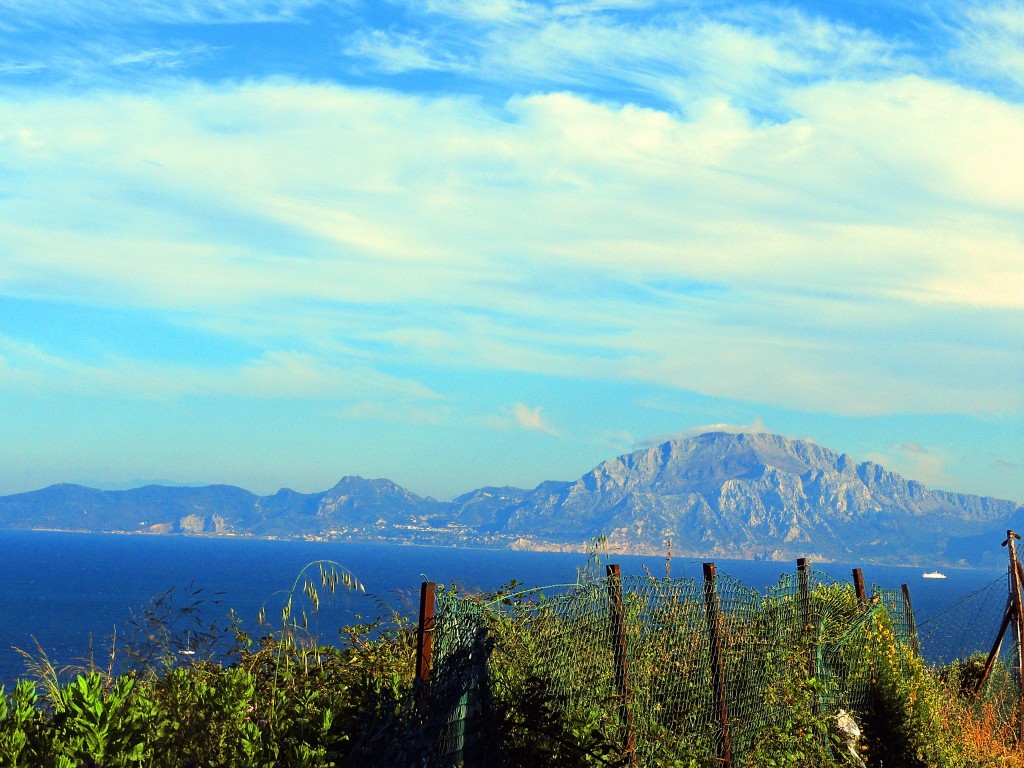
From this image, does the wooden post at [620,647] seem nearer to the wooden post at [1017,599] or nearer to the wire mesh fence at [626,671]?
the wire mesh fence at [626,671]

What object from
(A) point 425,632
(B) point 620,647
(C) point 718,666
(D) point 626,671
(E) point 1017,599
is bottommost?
(E) point 1017,599

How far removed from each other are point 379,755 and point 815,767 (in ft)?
16.8

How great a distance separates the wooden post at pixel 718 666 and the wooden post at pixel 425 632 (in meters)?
2.61

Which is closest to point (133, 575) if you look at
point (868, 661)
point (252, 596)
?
point (252, 596)

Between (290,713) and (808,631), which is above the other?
(290,713)

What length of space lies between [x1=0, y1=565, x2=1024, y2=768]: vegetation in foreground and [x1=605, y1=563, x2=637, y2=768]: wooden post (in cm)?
21

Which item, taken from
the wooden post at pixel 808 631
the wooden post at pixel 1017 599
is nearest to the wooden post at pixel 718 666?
the wooden post at pixel 808 631

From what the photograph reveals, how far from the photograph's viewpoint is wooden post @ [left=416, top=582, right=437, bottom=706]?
6.87m

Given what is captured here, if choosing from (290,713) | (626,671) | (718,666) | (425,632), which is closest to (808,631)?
(718,666)

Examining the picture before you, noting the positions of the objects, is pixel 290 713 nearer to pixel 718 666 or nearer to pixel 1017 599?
pixel 718 666

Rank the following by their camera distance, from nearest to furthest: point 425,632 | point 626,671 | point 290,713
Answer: point 290,713 → point 425,632 → point 626,671

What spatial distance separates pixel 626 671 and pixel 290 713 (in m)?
2.56

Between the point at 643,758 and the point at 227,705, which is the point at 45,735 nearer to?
the point at 227,705

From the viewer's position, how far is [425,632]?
6.96 m
